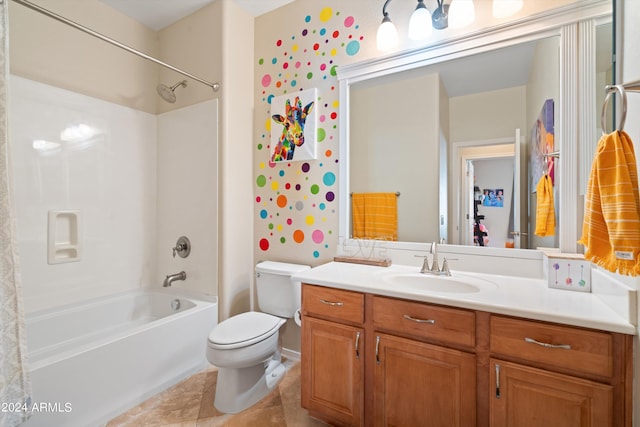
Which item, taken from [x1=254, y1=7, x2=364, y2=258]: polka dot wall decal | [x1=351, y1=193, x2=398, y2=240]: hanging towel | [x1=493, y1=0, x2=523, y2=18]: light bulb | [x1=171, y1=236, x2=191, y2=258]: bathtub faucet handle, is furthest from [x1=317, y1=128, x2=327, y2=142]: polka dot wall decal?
[x1=171, y1=236, x2=191, y2=258]: bathtub faucet handle

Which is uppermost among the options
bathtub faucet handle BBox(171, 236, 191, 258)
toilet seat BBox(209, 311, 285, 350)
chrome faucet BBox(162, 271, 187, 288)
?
bathtub faucet handle BBox(171, 236, 191, 258)

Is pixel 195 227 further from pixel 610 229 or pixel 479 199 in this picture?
pixel 610 229

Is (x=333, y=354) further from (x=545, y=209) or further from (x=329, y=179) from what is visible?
(x=545, y=209)

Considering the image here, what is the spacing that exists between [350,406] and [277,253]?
47.3 inches

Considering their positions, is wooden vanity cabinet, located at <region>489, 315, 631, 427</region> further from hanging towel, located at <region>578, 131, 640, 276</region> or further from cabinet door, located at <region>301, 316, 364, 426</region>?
cabinet door, located at <region>301, 316, 364, 426</region>

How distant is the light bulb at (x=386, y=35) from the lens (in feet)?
5.66

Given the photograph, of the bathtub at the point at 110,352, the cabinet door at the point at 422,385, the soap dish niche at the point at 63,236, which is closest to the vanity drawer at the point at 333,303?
the cabinet door at the point at 422,385

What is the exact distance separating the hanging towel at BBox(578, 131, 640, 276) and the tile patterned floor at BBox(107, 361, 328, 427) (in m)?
1.50

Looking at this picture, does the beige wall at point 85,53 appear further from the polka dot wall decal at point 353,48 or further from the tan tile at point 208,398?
the tan tile at point 208,398

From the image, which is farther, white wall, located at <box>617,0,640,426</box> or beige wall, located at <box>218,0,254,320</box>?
beige wall, located at <box>218,0,254,320</box>

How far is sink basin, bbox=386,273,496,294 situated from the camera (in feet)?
4.62

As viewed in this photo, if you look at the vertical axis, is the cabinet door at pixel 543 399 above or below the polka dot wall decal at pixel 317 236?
below

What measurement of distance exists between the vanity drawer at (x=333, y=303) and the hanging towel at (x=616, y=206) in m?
0.88

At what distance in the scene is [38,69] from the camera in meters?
1.96
